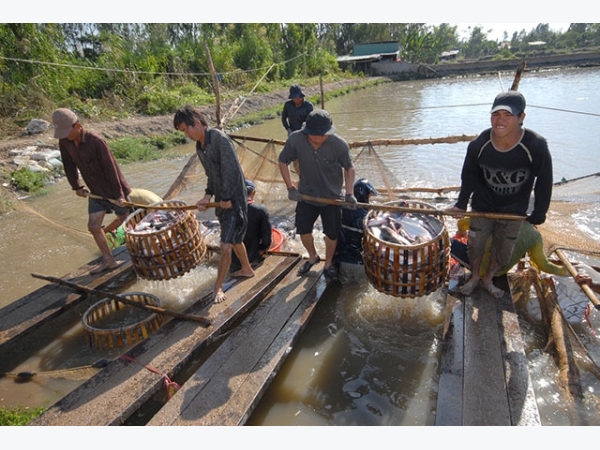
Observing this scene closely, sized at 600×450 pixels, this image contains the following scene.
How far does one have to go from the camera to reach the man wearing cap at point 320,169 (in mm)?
3584

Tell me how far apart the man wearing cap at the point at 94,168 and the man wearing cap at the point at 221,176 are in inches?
46.4

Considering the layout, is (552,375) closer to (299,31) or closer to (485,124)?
(485,124)

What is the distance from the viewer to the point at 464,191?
130 inches

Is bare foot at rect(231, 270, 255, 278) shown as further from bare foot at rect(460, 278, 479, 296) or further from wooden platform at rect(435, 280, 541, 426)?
bare foot at rect(460, 278, 479, 296)

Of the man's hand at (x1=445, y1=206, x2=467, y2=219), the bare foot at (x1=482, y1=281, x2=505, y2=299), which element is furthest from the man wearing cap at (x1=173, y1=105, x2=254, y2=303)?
the bare foot at (x1=482, y1=281, x2=505, y2=299)

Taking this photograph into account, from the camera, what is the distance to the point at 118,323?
404 cm

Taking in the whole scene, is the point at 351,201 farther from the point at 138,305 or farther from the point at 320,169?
the point at 138,305

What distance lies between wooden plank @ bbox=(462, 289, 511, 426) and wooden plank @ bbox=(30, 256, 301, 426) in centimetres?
191

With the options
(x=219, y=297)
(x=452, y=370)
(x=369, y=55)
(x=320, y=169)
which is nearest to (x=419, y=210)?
(x=320, y=169)

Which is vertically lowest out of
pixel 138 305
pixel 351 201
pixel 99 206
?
pixel 138 305

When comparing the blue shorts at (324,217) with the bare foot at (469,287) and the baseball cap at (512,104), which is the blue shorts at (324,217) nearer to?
the bare foot at (469,287)

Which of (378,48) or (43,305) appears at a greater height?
(378,48)

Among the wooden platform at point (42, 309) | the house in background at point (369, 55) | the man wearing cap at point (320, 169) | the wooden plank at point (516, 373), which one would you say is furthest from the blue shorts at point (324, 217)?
the house in background at point (369, 55)

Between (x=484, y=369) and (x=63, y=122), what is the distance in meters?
4.32
